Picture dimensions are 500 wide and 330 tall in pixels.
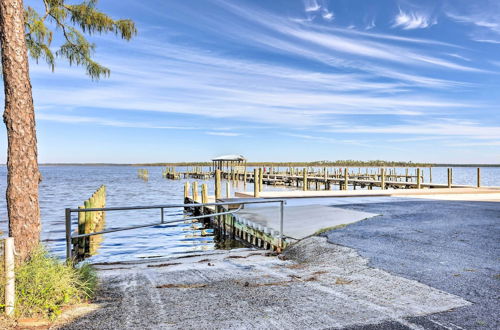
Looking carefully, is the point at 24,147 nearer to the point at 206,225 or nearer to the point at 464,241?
the point at 464,241

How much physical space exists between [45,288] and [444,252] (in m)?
6.07

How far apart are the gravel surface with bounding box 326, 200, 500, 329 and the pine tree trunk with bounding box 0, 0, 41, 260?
14.8 ft

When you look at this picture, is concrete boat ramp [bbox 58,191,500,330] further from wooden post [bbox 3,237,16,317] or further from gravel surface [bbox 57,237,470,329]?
wooden post [bbox 3,237,16,317]

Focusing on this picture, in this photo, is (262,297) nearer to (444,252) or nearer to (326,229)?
(444,252)

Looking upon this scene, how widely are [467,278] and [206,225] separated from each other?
1681 cm

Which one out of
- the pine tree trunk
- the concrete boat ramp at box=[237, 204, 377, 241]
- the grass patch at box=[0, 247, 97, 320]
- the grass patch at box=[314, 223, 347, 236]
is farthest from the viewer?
the concrete boat ramp at box=[237, 204, 377, 241]

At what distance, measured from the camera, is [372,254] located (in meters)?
6.86

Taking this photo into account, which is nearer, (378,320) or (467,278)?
(378,320)

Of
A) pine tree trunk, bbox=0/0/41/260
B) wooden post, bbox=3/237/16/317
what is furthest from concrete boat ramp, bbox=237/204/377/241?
wooden post, bbox=3/237/16/317

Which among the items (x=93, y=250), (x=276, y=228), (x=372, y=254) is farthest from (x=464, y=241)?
(x=93, y=250)

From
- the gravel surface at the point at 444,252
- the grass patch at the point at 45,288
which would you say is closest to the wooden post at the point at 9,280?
the grass patch at the point at 45,288

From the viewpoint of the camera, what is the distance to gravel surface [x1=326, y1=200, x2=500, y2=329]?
169 inches

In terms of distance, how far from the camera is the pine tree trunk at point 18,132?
5176 millimetres

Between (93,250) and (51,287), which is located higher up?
(51,287)
